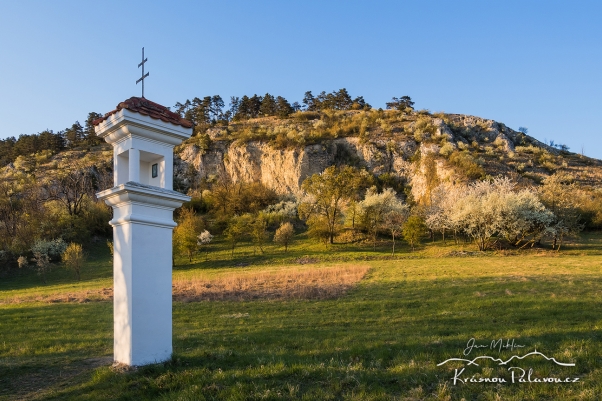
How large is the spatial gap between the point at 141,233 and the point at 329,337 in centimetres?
505

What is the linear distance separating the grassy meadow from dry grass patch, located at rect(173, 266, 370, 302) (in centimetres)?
10

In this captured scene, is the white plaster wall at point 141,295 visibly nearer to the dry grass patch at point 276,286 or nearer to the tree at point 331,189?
the dry grass patch at point 276,286

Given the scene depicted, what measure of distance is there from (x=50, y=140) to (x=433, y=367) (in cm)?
10541

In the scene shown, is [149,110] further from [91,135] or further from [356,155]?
[91,135]

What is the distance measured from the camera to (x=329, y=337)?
10227 mm

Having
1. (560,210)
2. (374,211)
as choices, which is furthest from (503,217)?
(374,211)

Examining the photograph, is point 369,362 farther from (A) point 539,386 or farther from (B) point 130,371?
(B) point 130,371

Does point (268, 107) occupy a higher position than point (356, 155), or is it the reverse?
point (268, 107)

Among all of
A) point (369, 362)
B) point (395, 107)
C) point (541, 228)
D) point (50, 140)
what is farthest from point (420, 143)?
point (50, 140)

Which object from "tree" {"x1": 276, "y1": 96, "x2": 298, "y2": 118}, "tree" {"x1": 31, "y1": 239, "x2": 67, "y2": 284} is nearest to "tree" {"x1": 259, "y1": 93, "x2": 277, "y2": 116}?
"tree" {"x1": 276, "y1": 96, "x2": 298, "y2": 118}

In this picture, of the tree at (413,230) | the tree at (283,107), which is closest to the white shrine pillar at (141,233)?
the tree at (413,230)

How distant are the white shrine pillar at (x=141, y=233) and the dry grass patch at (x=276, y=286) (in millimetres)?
11229

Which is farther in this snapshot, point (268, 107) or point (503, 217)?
point (268, 107)

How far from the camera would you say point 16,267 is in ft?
131
